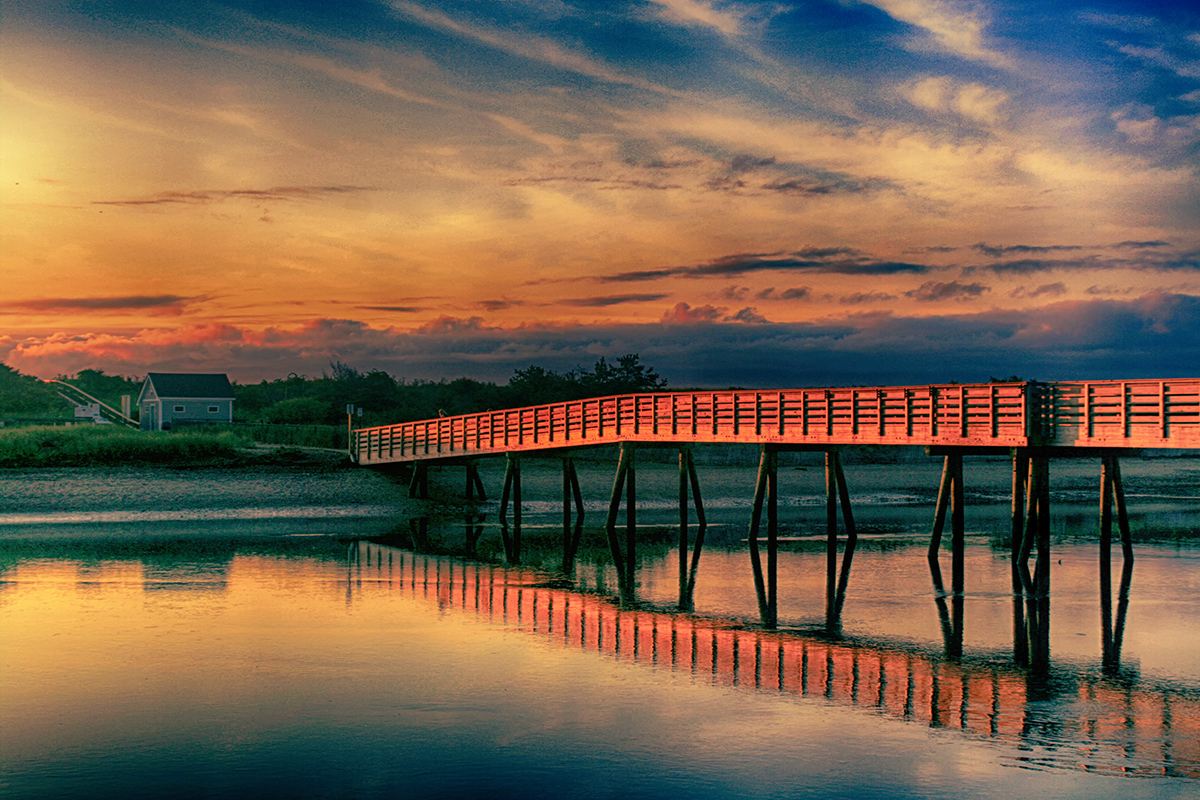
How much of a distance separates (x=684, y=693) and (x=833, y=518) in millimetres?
19861

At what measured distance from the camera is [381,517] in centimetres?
4684

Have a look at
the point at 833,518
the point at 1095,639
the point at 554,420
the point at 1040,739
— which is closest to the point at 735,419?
the point at 833,518

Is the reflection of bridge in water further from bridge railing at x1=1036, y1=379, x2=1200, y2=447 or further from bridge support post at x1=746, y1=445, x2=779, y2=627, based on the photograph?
bridge railing at x1=1036, y1=379, x2=1200, y2=447

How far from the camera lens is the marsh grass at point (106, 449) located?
54.9 m

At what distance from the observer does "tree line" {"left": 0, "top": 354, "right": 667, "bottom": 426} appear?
328ft

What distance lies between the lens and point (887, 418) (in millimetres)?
31719

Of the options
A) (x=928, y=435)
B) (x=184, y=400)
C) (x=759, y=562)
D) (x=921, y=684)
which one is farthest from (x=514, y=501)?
(x=184, y=400)

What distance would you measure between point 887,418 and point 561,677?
17837 mm

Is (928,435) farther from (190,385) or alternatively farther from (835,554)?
(190,385)

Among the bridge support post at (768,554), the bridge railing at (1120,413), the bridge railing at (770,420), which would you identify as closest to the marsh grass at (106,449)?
the bridge railing at (770,420)

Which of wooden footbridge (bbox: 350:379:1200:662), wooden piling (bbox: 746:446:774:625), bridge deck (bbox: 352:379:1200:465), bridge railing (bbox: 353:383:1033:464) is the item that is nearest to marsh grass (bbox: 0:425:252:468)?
bridge railing (bbox: 353:383:1033:464)

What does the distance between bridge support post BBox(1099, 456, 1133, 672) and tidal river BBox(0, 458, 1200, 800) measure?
0.73 feet

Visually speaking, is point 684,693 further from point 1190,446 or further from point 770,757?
point 1190,446

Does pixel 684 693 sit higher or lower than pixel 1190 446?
lower
